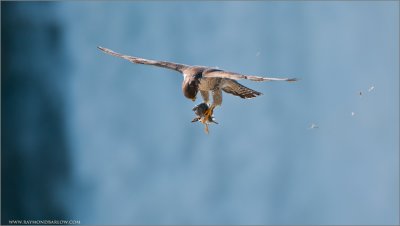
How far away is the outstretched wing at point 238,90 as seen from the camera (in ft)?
15.1

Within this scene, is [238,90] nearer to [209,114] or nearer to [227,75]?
[209,114]

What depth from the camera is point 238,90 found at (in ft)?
15.5

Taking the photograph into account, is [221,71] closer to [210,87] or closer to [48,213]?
[210,87]

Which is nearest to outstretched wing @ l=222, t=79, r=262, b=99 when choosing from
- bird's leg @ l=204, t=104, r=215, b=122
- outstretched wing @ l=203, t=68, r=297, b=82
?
bird's leg @ l=204, t=104, r=215, b=122

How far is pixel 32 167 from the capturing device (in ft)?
34.5

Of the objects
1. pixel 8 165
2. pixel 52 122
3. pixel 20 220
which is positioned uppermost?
pixel 52 122

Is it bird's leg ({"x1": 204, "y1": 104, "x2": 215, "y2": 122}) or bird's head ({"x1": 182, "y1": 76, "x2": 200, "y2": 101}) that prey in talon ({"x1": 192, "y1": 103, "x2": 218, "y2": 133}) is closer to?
bird's leg ({"x1": 204, "y1": 104, "x2": 215, "y2": 122})

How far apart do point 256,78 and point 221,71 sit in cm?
38

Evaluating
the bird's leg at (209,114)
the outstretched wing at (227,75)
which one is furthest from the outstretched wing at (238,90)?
the outstretched wing at (227,75)

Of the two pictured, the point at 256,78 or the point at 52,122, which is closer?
the point at 256,78

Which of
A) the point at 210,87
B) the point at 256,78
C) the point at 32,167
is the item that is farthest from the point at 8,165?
the point at 256,78

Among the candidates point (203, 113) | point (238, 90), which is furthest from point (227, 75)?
point (238, 90)

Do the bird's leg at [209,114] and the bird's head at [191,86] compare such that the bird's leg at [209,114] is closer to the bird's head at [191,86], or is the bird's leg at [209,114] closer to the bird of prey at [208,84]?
the bird of prey at [208,84]

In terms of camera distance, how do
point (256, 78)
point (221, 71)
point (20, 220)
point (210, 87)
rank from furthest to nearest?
point (20, 220) → point (210, 87) → point (221, 71) → point (256, 78)
